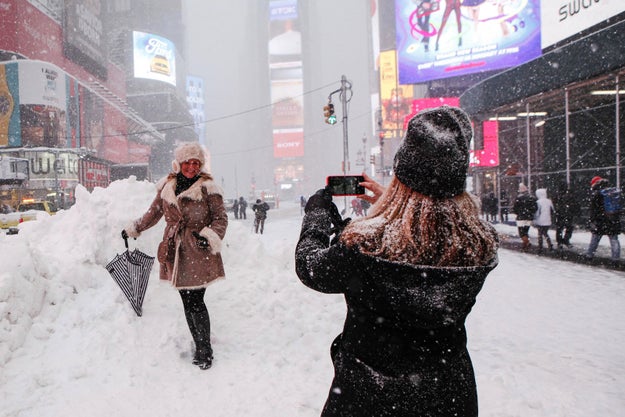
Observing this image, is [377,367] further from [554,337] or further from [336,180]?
[554,337]

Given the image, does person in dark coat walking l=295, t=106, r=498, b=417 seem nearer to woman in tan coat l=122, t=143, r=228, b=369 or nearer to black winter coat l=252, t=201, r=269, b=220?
woman in tan coat l=122, t=143, r=228, b=369

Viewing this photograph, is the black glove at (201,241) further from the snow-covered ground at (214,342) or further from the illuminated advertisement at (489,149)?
the illuminated advertisement at (489,149)

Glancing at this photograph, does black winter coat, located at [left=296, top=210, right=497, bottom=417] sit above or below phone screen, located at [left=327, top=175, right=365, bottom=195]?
below

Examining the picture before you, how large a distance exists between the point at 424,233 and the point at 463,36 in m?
31.6

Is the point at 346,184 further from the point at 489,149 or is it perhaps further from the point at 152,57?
the point at 152,57

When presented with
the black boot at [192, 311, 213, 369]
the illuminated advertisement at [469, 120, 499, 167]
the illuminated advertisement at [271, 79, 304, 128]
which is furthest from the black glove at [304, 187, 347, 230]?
the illuminated advertisement at [271, 79, 304, 128]

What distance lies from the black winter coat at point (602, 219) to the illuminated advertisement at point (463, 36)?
20199 mm

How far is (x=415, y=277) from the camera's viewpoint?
4.27 feet

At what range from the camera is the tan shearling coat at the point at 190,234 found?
3.73 meters

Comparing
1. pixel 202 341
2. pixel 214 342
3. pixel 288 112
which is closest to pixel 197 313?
pixel 202 341

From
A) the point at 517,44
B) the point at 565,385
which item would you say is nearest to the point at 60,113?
the point at 517,44

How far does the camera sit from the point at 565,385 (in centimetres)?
374

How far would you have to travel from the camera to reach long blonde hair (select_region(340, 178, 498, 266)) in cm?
131

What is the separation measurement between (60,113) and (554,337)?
1890 inches
